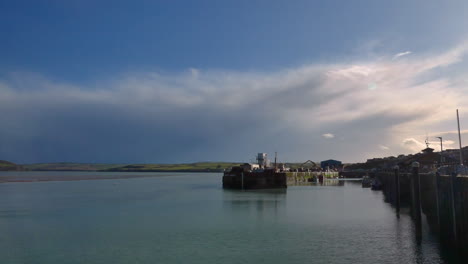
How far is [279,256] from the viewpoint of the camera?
93.9 ft

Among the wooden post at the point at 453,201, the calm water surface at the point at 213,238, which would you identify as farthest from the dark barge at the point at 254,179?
the wooden post at the point at 453,201

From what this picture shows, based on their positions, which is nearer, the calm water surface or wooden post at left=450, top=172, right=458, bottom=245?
wooden post at left=450, top=172, right=458, bottom=245

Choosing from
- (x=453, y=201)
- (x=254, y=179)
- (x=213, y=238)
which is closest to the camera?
(x=453, y=201)

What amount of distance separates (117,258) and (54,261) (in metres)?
4.46

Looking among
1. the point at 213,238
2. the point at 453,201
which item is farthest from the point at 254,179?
the point at 453,201

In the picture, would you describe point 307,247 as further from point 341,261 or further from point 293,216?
point 293,216

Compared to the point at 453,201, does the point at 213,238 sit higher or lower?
lower

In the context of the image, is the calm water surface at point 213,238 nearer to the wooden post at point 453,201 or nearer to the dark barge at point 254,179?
the wooden post at point 453,201

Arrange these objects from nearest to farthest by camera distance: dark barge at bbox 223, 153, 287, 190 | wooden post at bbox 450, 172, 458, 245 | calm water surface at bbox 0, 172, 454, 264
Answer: wooden post at bbox 450, 172, 458, 245 → calm water surface at bbox 0, 172, 454, 264 → dark barge at bbox 223, 153, 287, 190

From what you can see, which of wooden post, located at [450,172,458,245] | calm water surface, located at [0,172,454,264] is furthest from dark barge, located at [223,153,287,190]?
wooden post, located at [450,172,458,245]

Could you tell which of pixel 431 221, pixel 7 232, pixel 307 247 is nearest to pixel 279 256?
pixel 307 247

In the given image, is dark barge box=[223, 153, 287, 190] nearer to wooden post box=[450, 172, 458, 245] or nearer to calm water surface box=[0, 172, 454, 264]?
calm water surface box=[0, 172, 454, 264]

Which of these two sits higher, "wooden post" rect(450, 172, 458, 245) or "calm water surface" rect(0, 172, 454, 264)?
"wooden post" rect(450, 172, 458, 245)

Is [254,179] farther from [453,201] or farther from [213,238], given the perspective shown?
[453,201]
